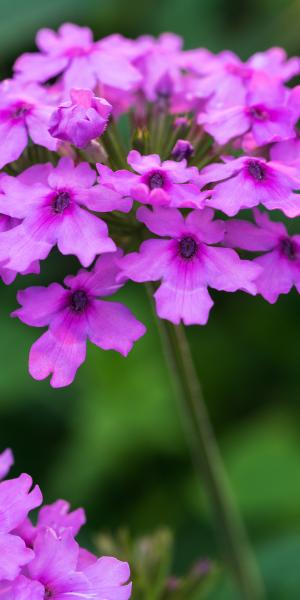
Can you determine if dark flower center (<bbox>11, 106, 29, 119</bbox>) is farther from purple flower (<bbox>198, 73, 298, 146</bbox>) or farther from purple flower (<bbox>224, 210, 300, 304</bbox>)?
purple flower (<bbox>224, 210, 300, 304</bbox>)

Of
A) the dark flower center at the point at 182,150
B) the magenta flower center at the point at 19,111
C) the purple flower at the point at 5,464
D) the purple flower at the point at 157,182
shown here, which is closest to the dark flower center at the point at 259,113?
the dark flower center at the point at 182,150

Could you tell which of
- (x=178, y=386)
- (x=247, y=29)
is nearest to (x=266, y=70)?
(x=178, y=386)

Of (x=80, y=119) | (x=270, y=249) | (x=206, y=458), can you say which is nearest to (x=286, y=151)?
(x=270, y=249)

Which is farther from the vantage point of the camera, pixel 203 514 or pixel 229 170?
pixel 203 514

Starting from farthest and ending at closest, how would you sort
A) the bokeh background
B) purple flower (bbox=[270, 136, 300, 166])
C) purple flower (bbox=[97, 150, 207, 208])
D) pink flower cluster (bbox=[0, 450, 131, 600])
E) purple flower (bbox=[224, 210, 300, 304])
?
the bokeh background → purple flower (bbox=[270, 136, 300, 166]) → purple flower (bbox=[224, 210, 300, 304]) → purple flower (bbox=[97, 150, 207, 208]) → pink flower cluster (bbox=[0, 450, 131, 600])

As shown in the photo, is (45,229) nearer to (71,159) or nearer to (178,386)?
(71,159)

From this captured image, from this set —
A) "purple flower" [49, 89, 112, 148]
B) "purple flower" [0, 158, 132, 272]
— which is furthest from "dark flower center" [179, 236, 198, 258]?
"purple flower" [49, 89, 112, 148]
